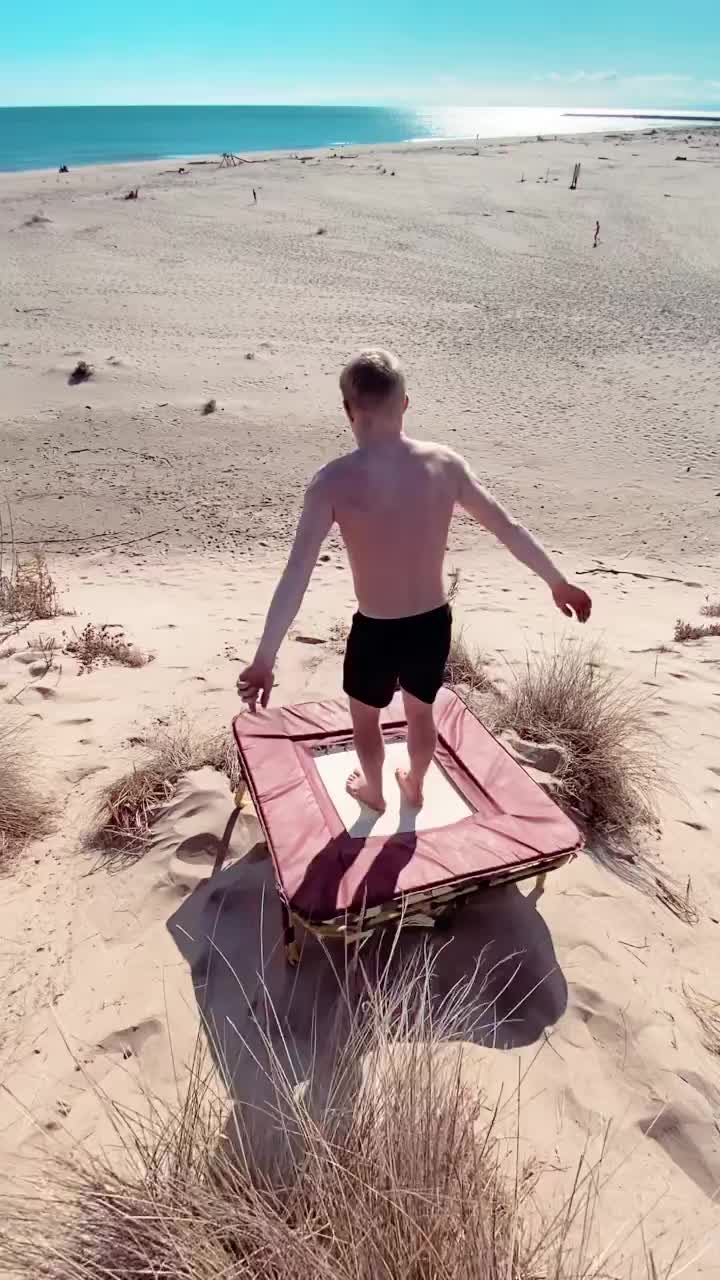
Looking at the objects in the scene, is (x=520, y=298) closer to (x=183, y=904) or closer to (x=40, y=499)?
(x=40, y=499)

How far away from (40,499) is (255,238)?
17.4 meters

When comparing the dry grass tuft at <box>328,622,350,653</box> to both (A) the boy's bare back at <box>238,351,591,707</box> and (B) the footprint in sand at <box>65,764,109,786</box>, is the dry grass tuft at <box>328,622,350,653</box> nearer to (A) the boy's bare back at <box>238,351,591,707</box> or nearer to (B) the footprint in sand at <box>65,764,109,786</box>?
(B) the footprint in sand at <box>65,764,109,786</box>

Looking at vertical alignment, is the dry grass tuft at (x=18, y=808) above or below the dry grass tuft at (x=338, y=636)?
above

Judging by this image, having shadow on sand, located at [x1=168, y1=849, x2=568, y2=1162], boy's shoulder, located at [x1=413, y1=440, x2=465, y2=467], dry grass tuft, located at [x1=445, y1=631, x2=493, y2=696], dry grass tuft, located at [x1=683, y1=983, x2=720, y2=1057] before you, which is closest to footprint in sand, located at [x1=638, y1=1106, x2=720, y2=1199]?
dry grass tuft, located at [x1=683, y1=983, x2=720, y2=1057]

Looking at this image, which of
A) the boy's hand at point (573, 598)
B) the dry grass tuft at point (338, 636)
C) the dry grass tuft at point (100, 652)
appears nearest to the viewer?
the boy's hand at point (573, 598)

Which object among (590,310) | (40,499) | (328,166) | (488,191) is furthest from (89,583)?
(328,166)

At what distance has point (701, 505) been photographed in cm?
859

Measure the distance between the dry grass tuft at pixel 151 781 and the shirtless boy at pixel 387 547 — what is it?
92 cm

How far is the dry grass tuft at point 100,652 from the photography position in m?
4.47

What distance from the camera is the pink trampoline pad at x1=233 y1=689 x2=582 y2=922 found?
246cm

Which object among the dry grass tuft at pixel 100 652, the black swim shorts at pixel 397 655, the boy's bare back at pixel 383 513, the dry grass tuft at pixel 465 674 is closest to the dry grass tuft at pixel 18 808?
the dry grass tuft at pixel 100 652

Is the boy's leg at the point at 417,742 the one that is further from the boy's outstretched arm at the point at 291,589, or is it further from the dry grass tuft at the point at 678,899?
the dry grass tuft at the point at 678,899

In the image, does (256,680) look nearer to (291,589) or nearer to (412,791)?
(291,589)

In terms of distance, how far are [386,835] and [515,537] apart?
115 cm
